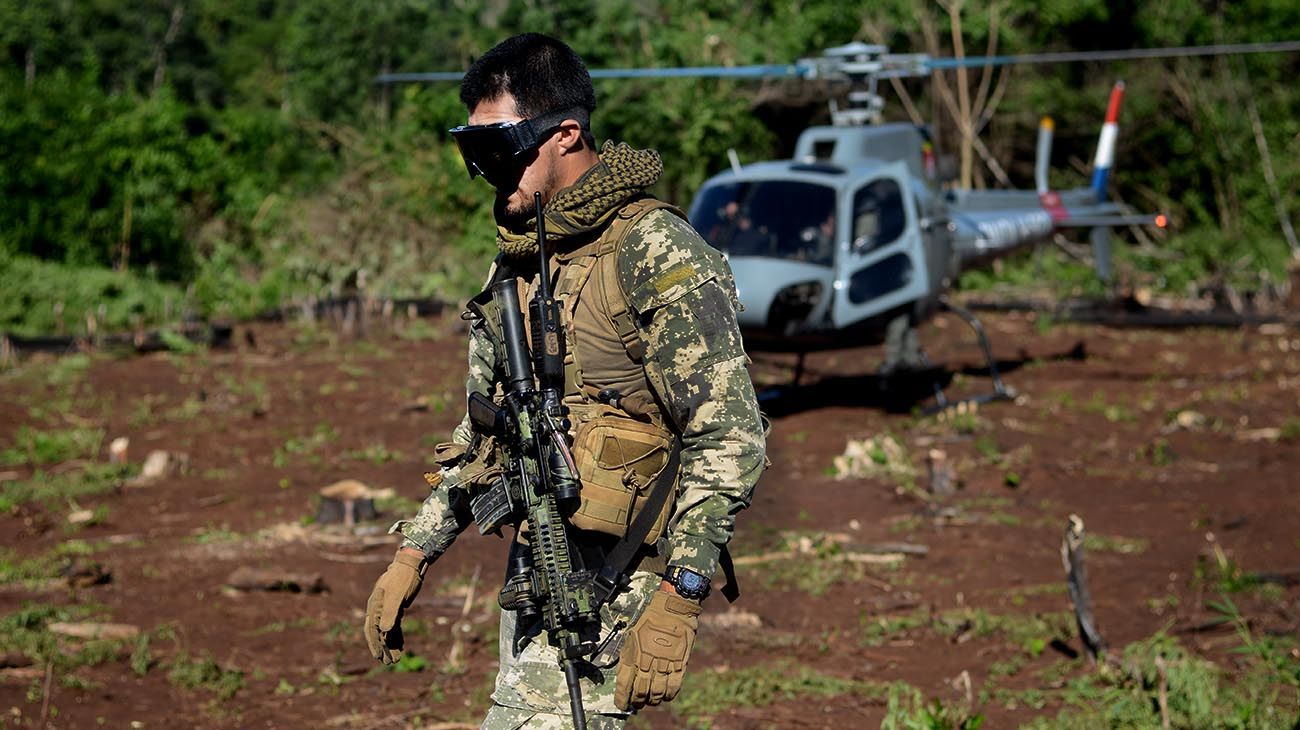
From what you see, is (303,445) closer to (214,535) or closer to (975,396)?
(214,535)

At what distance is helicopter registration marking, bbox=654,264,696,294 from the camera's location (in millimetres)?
3119

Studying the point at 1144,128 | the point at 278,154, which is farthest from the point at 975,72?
the point at 278,154

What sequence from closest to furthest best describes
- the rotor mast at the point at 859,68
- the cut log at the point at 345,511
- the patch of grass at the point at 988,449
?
the cut log at the point at 345,511
the patch of grass at the point at 988,449
the rotor mast at the point at 859,68

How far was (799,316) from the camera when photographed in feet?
40.5

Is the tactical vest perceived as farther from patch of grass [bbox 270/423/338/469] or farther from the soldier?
patch of grass [bbox 270/423/338/469]

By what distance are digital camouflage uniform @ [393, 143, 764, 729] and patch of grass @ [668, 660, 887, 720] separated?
9.00 feet

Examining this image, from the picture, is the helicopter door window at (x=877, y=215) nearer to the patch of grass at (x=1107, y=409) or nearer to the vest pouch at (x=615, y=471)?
the patch of grass at (x=1107, y=409)

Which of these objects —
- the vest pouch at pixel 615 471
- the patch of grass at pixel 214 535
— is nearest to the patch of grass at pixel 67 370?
the patch of grass at pixel 214 535

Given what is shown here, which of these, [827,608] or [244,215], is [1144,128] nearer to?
[244,215]

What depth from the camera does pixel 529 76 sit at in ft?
10.7

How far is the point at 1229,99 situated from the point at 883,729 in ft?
78.3

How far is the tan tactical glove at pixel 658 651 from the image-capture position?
2826 mm

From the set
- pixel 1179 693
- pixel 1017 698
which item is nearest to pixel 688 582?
pixel 1179 693

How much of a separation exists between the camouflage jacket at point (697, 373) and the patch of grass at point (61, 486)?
7.57 m
